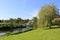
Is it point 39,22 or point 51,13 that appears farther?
point 39,22

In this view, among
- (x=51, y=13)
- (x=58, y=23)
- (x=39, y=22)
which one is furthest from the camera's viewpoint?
(x=58, y=23)

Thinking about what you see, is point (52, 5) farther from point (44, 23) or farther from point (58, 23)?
point (58, 23)

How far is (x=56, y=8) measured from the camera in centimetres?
3834

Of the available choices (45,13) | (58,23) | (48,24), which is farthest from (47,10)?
(58,23)

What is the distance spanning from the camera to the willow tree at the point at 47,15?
1480 inches

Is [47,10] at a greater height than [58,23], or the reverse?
[47,10]

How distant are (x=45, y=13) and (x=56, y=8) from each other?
325 cm

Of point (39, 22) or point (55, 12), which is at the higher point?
point (55, 12)

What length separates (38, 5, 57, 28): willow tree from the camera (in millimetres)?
37594

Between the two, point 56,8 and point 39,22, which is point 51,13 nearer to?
point 56,8

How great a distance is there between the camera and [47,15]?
37.6 metres

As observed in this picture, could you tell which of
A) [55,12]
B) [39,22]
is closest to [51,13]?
[55,12]

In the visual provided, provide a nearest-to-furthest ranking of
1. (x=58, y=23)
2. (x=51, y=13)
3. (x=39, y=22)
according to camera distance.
Answer: (x=51, y=13), (x=39, y=22), (x=58, y=23)

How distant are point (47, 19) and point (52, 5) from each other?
398 centimetres
